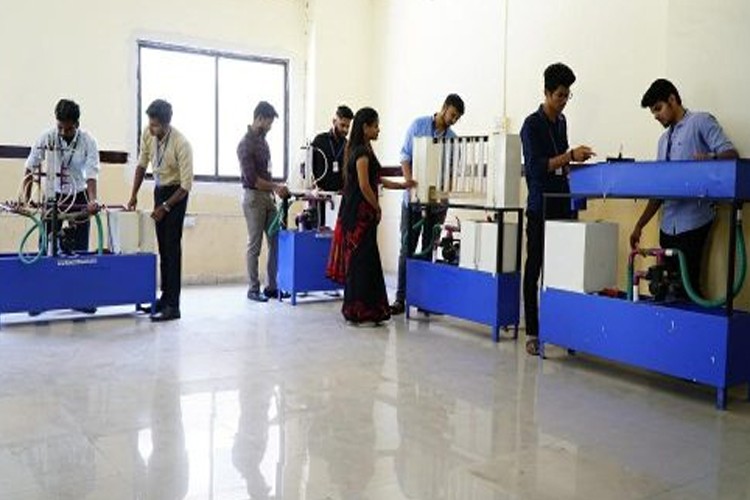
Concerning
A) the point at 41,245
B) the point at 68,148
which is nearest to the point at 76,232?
the point at 41,245

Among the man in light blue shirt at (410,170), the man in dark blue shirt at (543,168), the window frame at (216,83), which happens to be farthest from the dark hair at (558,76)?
the window frame at (216,83)

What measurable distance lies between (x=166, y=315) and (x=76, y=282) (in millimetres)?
639

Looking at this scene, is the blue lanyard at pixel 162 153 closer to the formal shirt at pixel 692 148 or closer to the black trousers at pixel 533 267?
the black trousers at pixel 533 267

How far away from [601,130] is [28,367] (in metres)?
3.89

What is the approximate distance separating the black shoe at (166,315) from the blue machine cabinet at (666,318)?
2.66 m

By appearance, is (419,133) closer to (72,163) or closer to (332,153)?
(332,153)

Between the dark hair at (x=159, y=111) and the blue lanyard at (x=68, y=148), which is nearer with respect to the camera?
the dark hair at (x=159, y=111)

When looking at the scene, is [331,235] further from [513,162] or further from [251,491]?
[251,491]

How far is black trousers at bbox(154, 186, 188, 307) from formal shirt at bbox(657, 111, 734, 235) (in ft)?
10.3

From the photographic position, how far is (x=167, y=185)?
5047 mm

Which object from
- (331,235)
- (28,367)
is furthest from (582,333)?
(28,367)

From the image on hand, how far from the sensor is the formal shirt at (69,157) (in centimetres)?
495

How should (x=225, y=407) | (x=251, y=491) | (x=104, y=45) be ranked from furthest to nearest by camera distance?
(x=104, y=45), (x=225, y=407), (x=251, y=491)

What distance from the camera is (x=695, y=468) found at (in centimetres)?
261
